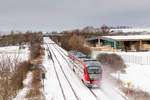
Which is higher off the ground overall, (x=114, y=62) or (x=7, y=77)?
(x=7, y=77)

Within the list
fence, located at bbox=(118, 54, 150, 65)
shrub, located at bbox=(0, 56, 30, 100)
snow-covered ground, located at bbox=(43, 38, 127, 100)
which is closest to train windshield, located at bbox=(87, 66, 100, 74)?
snow-covered ground, located at bbox=(43, 38, 127, 100)

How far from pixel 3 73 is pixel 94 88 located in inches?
461

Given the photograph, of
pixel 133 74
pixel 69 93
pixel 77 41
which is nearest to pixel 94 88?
pixel 69 93

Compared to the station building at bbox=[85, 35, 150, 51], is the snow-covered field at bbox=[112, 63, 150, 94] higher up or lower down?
lower down

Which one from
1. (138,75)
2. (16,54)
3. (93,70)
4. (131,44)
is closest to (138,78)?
(138,75)

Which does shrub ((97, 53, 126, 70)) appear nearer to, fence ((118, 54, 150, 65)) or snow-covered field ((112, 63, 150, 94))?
snow-covered field ((112, 63, 150, 94))

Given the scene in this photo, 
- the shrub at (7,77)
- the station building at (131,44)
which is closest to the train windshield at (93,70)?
the shrub at (7,77)

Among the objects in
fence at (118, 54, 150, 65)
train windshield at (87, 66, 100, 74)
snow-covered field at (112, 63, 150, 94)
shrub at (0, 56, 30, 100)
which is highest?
shrub at (0, 56, 30, 100)

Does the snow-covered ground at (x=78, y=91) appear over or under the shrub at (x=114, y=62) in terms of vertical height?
under

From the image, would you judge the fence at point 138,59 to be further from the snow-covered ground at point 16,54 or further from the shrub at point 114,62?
the snow-covered ground at point 16,54

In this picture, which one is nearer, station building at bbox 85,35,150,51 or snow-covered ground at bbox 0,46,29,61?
snow-covered ground at bbox 0,46,29,61

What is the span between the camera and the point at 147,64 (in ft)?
105

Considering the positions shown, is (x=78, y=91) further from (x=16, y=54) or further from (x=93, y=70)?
(x=16, y=54)

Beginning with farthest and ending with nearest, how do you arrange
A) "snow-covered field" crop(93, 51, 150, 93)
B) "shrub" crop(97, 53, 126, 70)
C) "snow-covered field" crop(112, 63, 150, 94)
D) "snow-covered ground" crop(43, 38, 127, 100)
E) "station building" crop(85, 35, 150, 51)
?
"station building" crop(85, 35, 150, 51), "shrub" crop(97, 53, 126, 70), "snow-covered field" crop(93, 51, 150, 93), "snow-covered field" crop(112, 63, 150, 94), "snow-covered ground" crop(43, 38, 127, 100)
